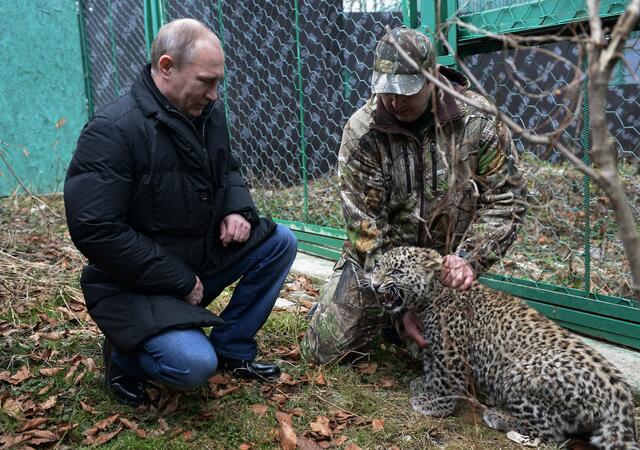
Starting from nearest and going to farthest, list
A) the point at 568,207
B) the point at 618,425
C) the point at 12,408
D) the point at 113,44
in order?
1. the point at 618,425
2. the point at 12,408
3. the point at 568,207
4. the point at 113,44

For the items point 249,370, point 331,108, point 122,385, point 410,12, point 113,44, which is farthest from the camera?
point 113,44

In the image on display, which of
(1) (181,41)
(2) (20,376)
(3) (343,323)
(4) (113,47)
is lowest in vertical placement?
(2) (20,376)

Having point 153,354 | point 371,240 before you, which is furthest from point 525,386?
point 153,354

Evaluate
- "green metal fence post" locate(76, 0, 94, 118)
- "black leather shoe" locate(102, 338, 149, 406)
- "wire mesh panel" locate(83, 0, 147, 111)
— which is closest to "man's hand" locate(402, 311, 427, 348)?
"black leather shoe" locate(102, 338, 149, 406)

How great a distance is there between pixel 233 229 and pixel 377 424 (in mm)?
1240

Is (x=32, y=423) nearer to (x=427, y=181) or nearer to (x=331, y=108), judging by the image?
(x=427, y=181)

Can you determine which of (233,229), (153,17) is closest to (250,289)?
(233,229)

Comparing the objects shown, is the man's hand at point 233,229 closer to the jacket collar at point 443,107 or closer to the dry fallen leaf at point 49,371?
the jacket collar at point 443,107

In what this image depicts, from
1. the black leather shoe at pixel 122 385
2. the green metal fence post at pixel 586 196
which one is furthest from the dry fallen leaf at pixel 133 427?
the green metal fence post at pixel 586 196

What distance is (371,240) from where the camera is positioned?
147 inches

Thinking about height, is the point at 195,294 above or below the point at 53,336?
above

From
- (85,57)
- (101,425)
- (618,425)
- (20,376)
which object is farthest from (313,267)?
(85,57)

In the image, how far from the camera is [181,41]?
10.2 ft

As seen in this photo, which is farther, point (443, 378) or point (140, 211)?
point (443, 378)
